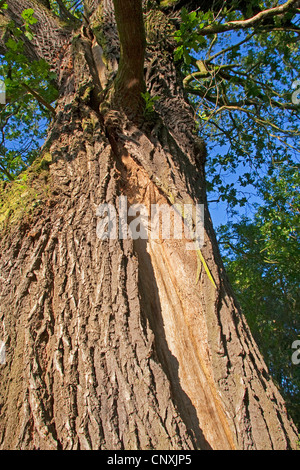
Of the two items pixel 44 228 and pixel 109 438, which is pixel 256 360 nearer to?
pixel 109 438

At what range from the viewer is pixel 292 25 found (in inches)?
167

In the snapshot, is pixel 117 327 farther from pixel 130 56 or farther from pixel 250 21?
pixel 250 21

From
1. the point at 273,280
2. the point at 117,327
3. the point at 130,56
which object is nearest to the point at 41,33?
the point at 130,56

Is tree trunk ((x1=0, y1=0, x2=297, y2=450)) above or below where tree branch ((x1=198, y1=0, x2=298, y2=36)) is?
below

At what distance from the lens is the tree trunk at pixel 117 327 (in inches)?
55.4

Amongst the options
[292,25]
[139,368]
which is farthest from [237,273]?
[139,368]

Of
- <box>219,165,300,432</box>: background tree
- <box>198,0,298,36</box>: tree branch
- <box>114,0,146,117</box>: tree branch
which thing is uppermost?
<box>198,0,298,36</box>: tree branch

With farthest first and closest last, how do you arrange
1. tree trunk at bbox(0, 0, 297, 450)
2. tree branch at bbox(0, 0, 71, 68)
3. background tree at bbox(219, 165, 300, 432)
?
background tree at bbox(219, 165, 300, 432) < tree branch at bbox(0, 0, 71, 68) < tree trunk at bbox(0, 0, 297, 450)

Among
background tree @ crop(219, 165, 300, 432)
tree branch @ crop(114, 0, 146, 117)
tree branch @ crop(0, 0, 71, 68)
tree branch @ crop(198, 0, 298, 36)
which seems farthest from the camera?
background tree @ crop(219, 165, 300, 432)

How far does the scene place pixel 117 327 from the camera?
5.38 ft

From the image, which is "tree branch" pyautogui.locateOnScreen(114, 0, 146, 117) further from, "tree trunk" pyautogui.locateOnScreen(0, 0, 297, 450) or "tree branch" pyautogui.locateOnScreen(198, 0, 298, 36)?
"tree branch" pyautogui.locateOnScreen(198, 0, 298, 36)

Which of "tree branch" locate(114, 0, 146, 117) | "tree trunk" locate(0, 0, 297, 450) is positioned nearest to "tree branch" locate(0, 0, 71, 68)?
"tree branch" locate(114, 0, 146, 117)

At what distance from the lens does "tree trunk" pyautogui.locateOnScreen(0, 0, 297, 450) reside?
1.41 metres

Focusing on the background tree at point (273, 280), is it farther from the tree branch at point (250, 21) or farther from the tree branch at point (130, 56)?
the tree branch at point (130, 56)
